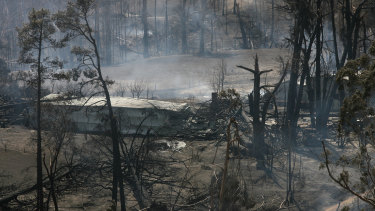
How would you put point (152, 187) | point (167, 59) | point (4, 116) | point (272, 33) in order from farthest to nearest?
Result: point (272, 33) < point (167, 59) < point (4, 116) < point (152, 187)

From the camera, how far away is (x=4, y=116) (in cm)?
2430

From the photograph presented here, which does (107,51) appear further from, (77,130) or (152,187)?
(152,187)

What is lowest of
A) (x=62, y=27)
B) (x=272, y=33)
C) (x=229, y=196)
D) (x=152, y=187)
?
(x=152, y=187)

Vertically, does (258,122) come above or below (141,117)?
above

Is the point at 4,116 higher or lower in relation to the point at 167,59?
lower

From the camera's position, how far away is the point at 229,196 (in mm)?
7801

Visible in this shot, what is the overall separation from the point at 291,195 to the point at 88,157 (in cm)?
Answer: 718

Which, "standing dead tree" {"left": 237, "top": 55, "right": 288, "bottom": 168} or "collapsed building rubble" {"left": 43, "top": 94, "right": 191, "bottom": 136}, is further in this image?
"collapsed building rubble" {"left": 43, "top": 94, "right": 191, "bottom": 136}

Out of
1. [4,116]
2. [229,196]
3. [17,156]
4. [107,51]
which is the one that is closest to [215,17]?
[107,51]

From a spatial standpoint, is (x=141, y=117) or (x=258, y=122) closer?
(x=258, y=122)

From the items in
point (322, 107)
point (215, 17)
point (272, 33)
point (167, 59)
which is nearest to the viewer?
point (322, 107)

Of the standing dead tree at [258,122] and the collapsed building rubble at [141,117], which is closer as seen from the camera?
the standing dead tree at [258,122]

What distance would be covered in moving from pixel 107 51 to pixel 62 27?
5347 centimetres

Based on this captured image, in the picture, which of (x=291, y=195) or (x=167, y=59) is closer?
(x=291, y=195)
